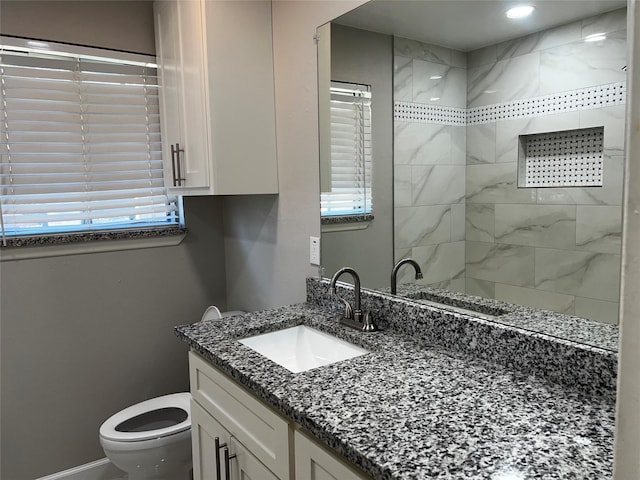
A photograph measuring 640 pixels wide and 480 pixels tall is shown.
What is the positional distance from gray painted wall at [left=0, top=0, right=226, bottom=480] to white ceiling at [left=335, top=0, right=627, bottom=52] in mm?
1356

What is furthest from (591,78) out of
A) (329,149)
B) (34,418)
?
(34,418)

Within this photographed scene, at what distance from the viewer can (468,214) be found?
135 cm

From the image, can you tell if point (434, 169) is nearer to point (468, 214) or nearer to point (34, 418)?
point (468, 214)

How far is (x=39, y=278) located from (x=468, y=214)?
76.6 inches

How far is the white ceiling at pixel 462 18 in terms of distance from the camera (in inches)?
42.9

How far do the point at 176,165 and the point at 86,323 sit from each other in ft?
2.96

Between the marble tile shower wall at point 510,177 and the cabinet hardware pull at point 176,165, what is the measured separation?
43.6 inches

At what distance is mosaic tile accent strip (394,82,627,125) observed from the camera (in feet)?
3.41

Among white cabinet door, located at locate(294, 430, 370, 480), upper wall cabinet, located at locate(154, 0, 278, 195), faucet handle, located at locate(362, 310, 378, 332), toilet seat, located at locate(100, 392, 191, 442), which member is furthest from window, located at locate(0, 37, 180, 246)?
white cabinet door, located at locate(294, 430, 370, 480)

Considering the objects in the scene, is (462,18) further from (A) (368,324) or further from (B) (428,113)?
(A) (368,324)

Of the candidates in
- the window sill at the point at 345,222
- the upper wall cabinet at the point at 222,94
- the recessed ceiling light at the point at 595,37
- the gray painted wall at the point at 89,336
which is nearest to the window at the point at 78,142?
the gray painted wall at the point at 89,336

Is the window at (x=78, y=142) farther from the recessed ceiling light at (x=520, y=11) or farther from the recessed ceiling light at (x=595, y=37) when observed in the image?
the recessed ceiling light at (x=595, y=37)

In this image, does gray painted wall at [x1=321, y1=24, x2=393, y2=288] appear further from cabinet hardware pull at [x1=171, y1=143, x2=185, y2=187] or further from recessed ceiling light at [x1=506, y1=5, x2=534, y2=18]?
cabinet hardware pull at [x1=171, y1=143, x2=185, y2=187]

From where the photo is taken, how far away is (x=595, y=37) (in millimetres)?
1046
